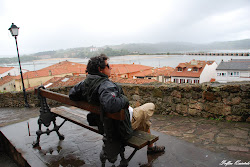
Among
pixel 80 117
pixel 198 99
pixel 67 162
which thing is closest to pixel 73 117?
pixel 80 117

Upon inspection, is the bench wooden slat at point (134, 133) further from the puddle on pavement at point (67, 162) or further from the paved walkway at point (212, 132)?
the paved walkway at point (212, 132)

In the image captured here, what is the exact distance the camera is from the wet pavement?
7.83 ft

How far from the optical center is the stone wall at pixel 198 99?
3748mm

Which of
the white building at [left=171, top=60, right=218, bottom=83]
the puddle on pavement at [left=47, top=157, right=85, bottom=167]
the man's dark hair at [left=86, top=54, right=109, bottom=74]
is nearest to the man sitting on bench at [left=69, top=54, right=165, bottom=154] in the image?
the man's dark hair at [left=86, top=54, right=109, bottom=74]

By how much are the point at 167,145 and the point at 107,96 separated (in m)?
1.58

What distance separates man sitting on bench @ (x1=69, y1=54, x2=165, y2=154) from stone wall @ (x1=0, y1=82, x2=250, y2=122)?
2.08 meters

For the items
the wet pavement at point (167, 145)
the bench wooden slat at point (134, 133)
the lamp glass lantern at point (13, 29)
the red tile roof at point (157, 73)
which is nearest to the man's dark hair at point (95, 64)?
the bench wooden slat at point (134, 133)

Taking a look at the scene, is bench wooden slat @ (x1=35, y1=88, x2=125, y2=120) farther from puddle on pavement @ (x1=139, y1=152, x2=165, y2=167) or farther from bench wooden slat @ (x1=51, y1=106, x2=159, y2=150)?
puddle on pavement @ (x1=139, y1=152, x2=165, y2=167)

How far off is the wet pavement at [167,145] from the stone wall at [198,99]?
222mm

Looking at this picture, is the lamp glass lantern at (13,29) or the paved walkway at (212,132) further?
the lamp glass lantern at (13,29)

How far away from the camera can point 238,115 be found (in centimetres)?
382

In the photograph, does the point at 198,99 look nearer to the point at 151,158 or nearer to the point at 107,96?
the point at 151,158

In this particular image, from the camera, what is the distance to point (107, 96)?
170cm

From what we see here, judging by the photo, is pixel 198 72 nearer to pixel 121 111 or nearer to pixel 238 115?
pixel 238 115
